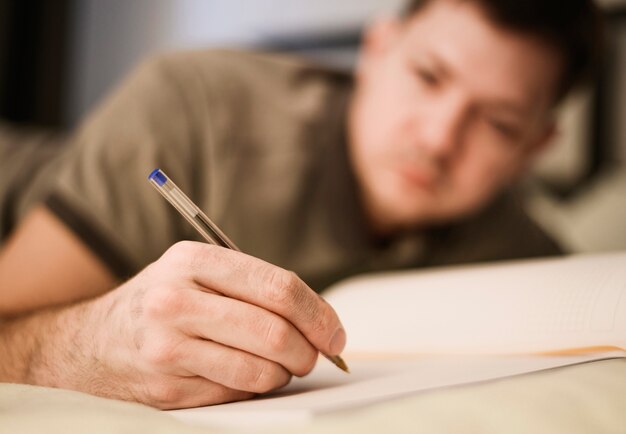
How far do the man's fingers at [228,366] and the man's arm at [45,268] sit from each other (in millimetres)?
355

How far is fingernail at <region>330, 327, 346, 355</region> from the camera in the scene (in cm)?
43

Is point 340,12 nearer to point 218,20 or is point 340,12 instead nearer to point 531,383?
point 218,20

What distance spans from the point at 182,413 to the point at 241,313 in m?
0.07

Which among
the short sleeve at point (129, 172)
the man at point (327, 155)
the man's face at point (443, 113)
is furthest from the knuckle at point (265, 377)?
the man's face at point (443, 113)

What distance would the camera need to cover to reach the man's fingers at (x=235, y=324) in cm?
40

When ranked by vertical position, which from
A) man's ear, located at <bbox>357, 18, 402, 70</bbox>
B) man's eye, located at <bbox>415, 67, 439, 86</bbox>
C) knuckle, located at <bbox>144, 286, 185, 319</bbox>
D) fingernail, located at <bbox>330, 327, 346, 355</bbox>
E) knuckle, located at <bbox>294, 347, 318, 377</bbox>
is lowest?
knuckle, located at <bbox>294, 347, 318, 377</bbox>

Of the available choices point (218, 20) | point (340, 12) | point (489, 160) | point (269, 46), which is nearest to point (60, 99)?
point (218, 20)

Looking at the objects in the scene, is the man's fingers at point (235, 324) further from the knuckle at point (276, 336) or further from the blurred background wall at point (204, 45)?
the blurred background wall at point (204, 45)

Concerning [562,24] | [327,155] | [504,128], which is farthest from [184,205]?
[562,24]

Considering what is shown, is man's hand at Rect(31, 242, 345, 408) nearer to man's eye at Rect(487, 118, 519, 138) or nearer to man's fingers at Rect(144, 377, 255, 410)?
man's fingers at Rect(144, 377, 255, 410)

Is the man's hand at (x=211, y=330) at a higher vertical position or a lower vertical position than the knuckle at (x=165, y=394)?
higher

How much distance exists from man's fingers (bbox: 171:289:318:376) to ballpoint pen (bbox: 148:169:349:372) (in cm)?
4

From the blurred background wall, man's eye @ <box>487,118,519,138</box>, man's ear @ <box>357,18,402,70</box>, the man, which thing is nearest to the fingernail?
the man

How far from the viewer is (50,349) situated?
0.49 meters
